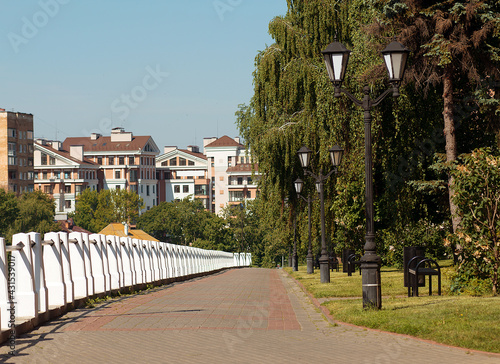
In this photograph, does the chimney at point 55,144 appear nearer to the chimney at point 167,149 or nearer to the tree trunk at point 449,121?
the chimney at point 167,149

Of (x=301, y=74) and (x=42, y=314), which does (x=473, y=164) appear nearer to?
(x=42, y=314)

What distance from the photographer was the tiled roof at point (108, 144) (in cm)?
16450

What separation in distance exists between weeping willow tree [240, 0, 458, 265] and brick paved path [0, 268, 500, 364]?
12.8 m

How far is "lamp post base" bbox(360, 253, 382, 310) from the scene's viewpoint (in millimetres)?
13422

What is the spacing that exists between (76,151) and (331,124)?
136658 mm

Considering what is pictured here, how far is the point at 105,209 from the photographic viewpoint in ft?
440

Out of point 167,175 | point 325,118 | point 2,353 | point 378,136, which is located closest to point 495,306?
point 2,353

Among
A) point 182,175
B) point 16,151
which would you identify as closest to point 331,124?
point 16,151

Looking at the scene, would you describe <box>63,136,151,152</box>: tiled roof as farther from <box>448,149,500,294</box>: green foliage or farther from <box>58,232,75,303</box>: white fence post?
<box>58,232,75,303</box>: white fence post

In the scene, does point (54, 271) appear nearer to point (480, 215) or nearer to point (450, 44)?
point (480, 215)

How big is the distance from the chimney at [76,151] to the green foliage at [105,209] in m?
21.8

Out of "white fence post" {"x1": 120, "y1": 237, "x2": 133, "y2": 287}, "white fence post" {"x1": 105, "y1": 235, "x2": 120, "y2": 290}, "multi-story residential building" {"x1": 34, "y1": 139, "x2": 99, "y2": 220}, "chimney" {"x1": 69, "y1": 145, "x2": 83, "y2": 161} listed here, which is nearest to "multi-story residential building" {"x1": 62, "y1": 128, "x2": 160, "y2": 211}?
"chimney" {"x1": 69, "y1": 145, "x2": 83, "y2": 161}

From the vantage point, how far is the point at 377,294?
1346cm

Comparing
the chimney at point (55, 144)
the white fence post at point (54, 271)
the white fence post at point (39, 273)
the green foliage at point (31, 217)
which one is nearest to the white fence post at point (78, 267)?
the white fence post at point (54, 271)
